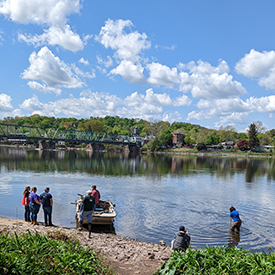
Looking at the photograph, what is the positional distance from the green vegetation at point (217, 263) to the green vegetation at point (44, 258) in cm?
230

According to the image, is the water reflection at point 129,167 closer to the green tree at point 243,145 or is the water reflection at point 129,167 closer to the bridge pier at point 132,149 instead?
the green tree at point 243,145

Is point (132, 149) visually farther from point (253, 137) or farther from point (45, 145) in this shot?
point (253, 137)

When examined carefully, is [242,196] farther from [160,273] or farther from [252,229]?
[160,273]

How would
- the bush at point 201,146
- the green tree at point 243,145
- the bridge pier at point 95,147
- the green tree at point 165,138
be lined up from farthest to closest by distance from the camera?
the bridge pier at point 95,147 → the green tree at point 165,138 → the bush at point 201,146 → the green tree at point 243,145

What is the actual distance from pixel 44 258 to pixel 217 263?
5378mm

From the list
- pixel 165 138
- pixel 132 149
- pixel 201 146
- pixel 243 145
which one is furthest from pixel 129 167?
pixel 132 149

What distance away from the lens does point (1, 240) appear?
28.5 feet

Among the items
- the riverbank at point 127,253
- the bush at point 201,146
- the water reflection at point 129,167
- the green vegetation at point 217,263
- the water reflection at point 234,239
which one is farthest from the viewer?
the bush at point 201,146

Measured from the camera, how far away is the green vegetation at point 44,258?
7457mm

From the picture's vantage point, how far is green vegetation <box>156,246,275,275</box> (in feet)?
26.8

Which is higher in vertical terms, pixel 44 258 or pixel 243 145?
pixel 243 145

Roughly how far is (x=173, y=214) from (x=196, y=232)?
172 inches

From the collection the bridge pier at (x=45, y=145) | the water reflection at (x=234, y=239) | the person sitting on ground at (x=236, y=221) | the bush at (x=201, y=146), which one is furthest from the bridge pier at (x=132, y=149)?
the water reflection at (x=234, y=239)

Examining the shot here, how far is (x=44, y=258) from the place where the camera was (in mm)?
8289
